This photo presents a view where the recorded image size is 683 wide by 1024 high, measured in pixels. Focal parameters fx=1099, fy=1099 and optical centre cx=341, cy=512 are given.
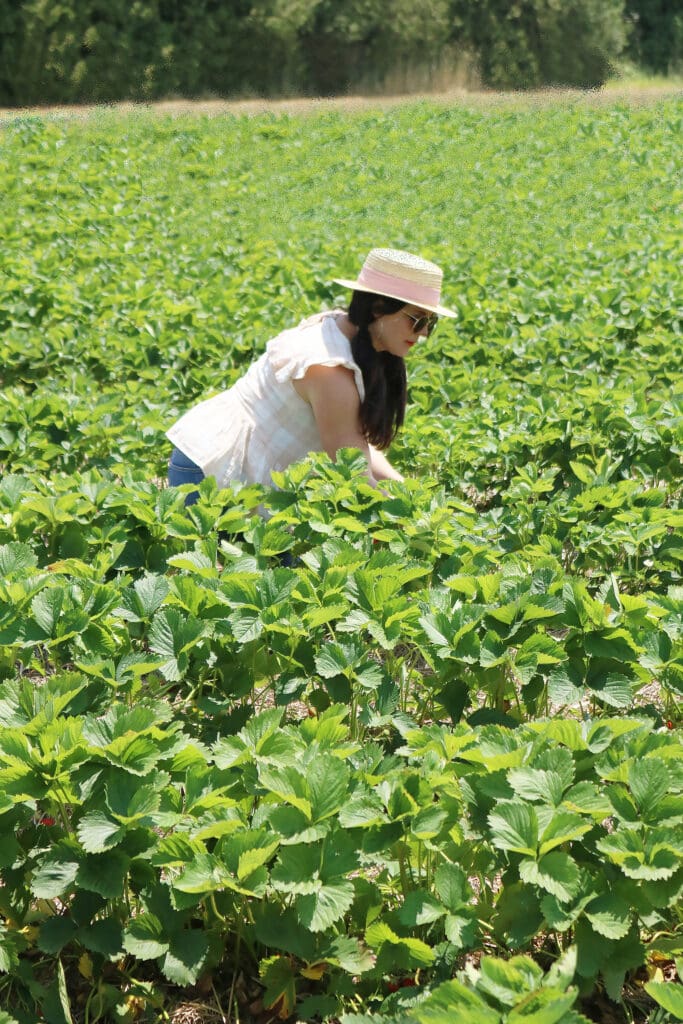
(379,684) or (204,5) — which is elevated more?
(204,5)

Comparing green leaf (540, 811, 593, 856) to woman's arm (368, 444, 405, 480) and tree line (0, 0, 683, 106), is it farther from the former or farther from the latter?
tree line (0, 0, 683, 106)

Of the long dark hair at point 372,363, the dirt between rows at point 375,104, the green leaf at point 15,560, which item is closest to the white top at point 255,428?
the long dark hair at point 372,363

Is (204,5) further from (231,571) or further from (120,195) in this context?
(231,571)

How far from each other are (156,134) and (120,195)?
5.64 metres

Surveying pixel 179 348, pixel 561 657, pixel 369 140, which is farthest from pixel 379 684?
pixel 369 140

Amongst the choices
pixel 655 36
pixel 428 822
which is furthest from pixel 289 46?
pixel 428 822

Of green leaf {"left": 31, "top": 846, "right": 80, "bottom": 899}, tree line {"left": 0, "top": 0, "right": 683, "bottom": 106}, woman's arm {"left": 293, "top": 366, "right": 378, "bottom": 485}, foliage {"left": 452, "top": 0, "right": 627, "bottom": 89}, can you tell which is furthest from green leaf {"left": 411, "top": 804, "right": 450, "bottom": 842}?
foliage {"left": 452, "top": 0, "right": 627, "bottom": 89}

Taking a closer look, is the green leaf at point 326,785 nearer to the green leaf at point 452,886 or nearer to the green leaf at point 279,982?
the green leaf at point 452,886

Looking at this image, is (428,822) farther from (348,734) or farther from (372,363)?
(372,363)

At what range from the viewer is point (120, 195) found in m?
14.4

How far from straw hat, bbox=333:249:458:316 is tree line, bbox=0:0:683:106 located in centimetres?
2831

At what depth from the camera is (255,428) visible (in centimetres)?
396

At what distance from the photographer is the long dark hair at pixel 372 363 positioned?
377 centimetres

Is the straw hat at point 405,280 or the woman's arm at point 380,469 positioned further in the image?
the woman's arm at point 380,469
